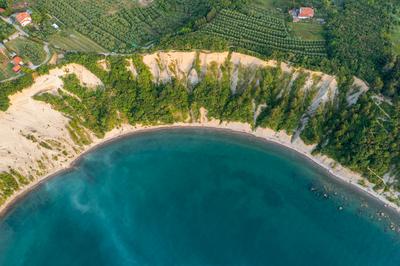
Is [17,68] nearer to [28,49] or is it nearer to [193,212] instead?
[28,49]

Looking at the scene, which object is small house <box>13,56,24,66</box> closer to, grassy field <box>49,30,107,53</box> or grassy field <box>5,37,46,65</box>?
grassy field <box>5,37,46,65</box>

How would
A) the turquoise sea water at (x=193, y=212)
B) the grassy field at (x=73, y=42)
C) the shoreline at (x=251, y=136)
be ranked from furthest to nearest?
the grassy field at (x=73, y=42)
the shoreline at (x=251, y=136)
the turquoise sea water at (x=193, y=212)

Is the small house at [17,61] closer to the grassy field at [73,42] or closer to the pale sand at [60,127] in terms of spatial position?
the pale sand at [60,127]

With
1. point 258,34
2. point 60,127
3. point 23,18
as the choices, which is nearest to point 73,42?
point 23,18

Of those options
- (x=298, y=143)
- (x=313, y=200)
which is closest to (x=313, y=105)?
(x=298, y=143)

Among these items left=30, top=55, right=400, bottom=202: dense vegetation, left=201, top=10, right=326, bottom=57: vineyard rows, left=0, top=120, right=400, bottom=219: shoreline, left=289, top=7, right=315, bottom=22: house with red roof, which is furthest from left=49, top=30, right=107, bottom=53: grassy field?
left=289, top=7, right=315, bottom=22: house with red roof

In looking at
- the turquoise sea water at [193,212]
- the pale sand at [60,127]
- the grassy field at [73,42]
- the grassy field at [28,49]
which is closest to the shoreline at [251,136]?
the pale sand at [60,127]

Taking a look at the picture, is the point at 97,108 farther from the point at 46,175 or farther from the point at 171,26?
the point at 171,26
